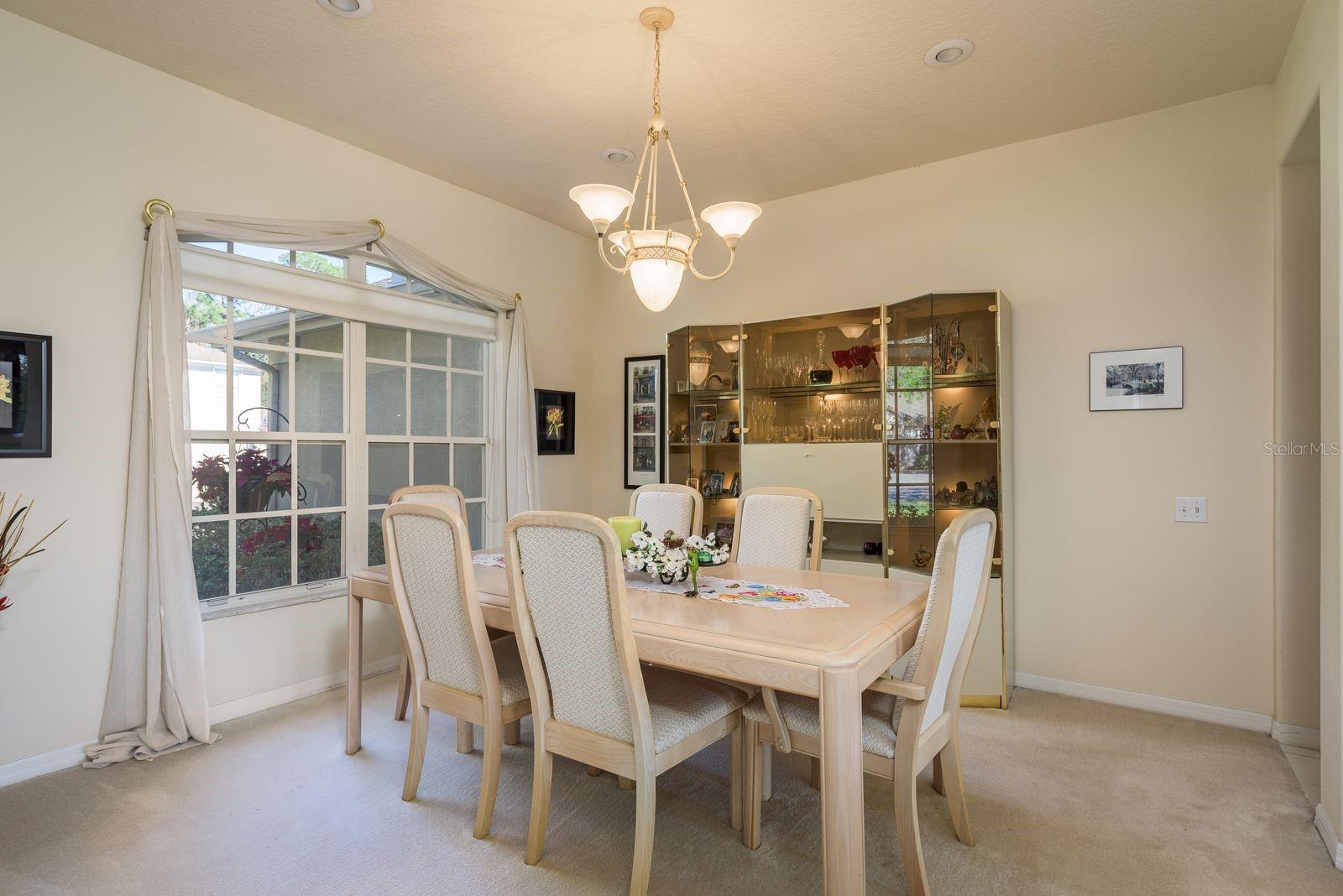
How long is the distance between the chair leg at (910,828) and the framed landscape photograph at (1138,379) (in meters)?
2.41

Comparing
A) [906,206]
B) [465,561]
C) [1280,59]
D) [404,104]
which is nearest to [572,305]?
[404,104]

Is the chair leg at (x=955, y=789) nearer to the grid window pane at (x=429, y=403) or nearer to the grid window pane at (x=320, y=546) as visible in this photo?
the grid window pane at (x=320, y=546)

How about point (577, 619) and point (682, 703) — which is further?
point (682, 703)

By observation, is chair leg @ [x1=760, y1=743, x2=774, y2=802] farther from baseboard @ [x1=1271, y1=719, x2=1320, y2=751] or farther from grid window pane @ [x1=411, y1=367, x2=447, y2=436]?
grid window pane @ [x1=411, y1=367, x2=447, y2=436]

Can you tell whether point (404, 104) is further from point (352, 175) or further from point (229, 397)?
point (229, 397)

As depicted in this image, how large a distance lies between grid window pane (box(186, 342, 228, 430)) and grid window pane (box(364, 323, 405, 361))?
0.72 m

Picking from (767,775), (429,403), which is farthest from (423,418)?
(767,775)

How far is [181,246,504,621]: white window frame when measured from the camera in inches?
125

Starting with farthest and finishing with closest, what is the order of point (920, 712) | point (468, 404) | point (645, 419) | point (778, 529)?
point (645, 419), point (468, 404), point (778, 529), point (920, 712)

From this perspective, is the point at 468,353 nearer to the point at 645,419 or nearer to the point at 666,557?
the point at 645,419

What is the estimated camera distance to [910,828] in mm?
1806

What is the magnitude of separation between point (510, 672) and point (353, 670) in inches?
32.4

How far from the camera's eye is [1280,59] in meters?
2.83

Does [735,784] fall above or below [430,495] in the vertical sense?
below
